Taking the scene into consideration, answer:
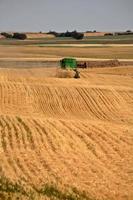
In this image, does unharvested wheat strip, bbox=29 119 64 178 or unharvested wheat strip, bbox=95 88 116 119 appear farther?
unharvested wheat strip, bbox=95 88 116 119

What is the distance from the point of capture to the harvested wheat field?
14195mm

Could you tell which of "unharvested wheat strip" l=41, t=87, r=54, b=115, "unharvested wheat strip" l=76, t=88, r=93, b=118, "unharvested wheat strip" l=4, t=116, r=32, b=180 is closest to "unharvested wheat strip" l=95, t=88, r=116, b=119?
"unharvested wheat strip" l=76, t=88, r=93, b=118

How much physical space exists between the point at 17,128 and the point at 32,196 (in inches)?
362

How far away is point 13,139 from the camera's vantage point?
19.4 meters

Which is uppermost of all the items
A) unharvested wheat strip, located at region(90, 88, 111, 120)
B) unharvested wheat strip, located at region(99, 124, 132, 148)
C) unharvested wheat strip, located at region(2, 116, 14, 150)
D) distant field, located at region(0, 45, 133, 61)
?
unharvested wheat strip, located at region(2, 116, 14, 150)

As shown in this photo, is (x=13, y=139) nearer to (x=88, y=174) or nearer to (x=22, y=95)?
(x=88, y=174)

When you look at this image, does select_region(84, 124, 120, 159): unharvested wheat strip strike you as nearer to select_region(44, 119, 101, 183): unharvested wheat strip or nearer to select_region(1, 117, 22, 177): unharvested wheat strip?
select_region(44, 119, 101, 183): unharvested wheat strip

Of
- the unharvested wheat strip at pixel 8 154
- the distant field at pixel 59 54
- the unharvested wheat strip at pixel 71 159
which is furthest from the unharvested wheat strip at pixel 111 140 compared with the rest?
the distant field at pixel 59 54

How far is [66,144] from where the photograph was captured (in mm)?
19344

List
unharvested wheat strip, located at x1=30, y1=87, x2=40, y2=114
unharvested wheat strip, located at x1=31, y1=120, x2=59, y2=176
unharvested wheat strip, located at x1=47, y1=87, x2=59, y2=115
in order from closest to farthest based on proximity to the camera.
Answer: unharvested wheat strip, located at x1=31, y1=120, x2=59, y2=176, unharvested wheat strip, located at x1=30, y1=87, x2=40, y2=114, unharvested wheat strip, located at x1=47, y1=87, x2=59, y2=115

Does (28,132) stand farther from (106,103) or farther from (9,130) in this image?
(106,103)

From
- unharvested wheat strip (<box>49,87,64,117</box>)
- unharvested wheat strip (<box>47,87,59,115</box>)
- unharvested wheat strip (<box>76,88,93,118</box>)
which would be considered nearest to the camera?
unharvested wheat strip (<box>76,88,93,118</box>)

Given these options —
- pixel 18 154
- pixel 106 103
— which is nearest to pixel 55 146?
pixel 18 154

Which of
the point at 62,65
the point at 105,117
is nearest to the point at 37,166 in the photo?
the point at 105,117
